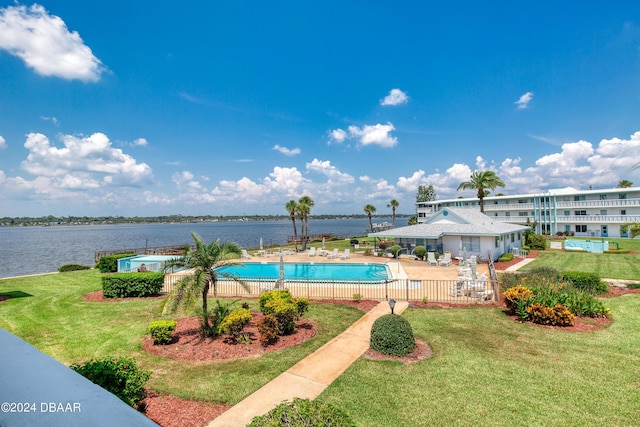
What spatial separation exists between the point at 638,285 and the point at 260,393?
2147cm

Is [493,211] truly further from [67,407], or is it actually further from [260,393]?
[67,407]

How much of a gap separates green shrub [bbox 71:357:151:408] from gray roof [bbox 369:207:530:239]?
94.1 feet

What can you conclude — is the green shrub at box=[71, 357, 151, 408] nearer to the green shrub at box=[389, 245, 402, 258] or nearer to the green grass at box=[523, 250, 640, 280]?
the green grass at box=[523, 250, 640, 280]

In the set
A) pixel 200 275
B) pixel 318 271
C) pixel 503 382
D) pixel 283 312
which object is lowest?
pixel 318 271

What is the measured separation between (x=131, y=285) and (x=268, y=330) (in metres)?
11.6

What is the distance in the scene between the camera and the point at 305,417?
455cm

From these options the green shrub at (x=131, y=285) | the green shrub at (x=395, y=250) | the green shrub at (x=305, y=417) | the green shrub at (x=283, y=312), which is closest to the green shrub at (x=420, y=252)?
the green shrub at (x=395, y=250)

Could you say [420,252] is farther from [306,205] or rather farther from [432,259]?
[306,205]

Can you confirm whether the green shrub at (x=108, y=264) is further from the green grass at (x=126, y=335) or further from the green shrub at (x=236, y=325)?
the green shrub at (x=236, y=325)

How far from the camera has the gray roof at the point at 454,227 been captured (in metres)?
30.2

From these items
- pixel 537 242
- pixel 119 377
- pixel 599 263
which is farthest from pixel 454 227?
pixel 119 377

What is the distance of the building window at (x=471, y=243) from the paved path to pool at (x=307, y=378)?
72.2 feet

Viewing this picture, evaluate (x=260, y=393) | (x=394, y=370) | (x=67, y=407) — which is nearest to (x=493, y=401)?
(x=394, y=370)

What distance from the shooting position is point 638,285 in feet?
58.5
